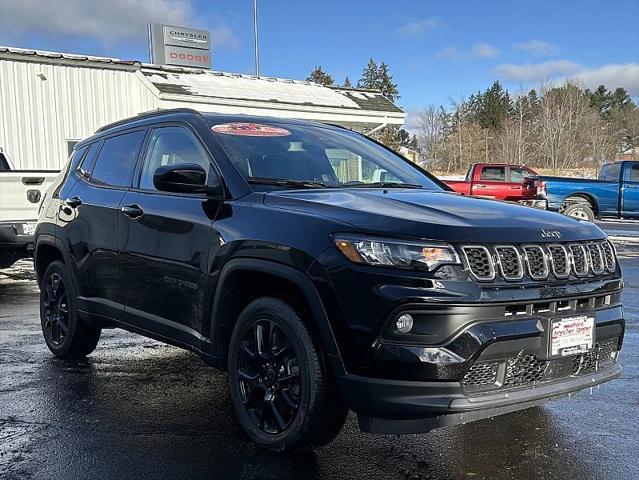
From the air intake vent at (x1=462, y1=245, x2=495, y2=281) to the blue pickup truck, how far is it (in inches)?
666

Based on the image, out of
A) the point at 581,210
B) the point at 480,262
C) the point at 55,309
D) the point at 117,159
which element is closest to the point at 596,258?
the point at 480,262

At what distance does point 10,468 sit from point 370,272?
84.1 inches

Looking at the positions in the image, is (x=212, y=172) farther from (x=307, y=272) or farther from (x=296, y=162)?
(x=307, y=272)

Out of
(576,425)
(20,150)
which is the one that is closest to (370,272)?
(576,425)

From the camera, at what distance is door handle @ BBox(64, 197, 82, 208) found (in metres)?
5.23

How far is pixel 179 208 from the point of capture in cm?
408

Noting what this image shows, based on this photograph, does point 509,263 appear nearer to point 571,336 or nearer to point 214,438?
point 571,336

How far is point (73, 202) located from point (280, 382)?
8.92 ft

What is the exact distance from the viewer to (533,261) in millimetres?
3131

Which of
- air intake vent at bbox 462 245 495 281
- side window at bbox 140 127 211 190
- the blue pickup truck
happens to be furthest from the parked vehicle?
the blue pickup truck

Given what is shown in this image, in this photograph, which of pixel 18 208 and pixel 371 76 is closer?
pixel 18 208

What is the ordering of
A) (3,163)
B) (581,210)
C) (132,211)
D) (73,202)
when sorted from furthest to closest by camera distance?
(581,210) < (3,163) < (73,202) < (132,211)

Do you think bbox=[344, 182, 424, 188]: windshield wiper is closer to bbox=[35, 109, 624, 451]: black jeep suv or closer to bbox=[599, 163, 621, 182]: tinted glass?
bbox=[35, 109, 624, 451]: black jeep suv

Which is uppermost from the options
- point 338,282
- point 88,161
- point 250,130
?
point 250,130
